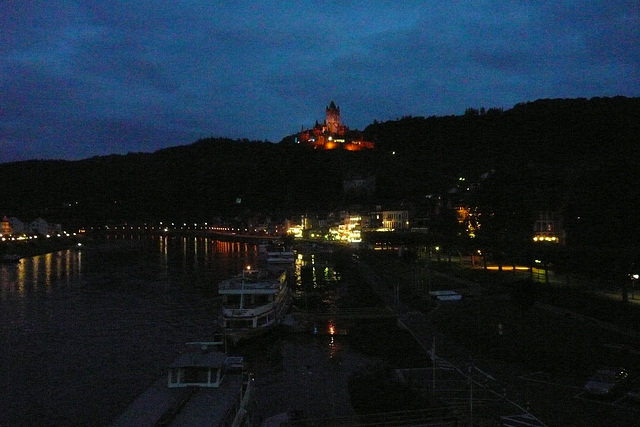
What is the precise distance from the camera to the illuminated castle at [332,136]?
7111 inches

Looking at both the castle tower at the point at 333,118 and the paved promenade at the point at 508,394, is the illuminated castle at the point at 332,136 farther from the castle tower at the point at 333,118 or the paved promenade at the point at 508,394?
the paved promenade at the point at 508,394

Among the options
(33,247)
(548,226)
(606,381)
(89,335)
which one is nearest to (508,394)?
(606,381)

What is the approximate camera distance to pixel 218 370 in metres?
16.7

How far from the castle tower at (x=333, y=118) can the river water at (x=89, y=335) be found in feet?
431

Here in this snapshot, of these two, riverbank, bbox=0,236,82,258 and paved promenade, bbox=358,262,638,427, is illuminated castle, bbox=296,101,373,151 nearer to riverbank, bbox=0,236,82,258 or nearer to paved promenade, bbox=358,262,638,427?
riverbank, bbox=0,236,82,258

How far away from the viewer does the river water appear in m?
21.0

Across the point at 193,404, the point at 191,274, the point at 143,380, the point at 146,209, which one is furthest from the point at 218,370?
the point at 146,209

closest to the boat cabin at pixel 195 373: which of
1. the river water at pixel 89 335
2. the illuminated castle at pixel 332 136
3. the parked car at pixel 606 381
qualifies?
the river water at pixel 89 335

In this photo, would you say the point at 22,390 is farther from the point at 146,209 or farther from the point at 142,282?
the point at 146,209

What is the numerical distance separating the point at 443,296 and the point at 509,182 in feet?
63.8

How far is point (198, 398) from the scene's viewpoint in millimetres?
15641

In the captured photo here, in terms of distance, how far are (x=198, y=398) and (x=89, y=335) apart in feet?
60.4

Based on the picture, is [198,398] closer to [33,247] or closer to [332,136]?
[33,247]

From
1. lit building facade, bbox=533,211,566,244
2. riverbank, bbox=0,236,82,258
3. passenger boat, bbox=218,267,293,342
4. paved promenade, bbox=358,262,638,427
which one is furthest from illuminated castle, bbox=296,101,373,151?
paved promenade, bbox=358,262,638,427
